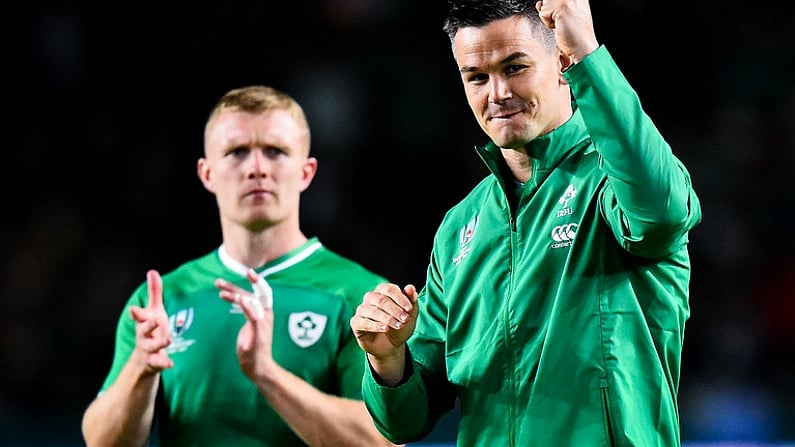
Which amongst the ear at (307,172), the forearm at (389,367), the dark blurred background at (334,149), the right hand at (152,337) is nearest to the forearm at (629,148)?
the forearm at (389,367)

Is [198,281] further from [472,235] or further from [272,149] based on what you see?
[472,235]

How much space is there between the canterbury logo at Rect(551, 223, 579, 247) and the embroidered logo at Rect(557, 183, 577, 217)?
26 millimetres

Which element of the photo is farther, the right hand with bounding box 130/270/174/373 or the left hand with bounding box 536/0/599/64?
the right hand with bounding box 130/270/174/373

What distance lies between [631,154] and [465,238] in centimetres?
64

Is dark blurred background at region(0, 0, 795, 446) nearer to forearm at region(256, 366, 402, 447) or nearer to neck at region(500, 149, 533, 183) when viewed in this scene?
forearm at region(256, 366, 402, 447)

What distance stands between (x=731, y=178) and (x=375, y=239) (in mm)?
2158

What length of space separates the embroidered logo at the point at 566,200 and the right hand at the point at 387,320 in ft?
1.08

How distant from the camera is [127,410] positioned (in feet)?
11.4

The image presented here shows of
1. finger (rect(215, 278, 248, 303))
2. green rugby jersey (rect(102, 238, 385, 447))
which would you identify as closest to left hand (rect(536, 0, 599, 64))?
finger (rect(215, 278, 248, 303))

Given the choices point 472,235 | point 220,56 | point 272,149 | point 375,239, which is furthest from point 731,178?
point 472,235

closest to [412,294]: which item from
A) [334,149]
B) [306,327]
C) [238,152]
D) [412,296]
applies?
[412,296]

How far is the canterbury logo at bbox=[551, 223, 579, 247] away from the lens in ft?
7.18

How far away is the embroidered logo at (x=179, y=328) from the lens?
3660 millimetres

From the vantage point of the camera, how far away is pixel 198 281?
3818 millimetres
